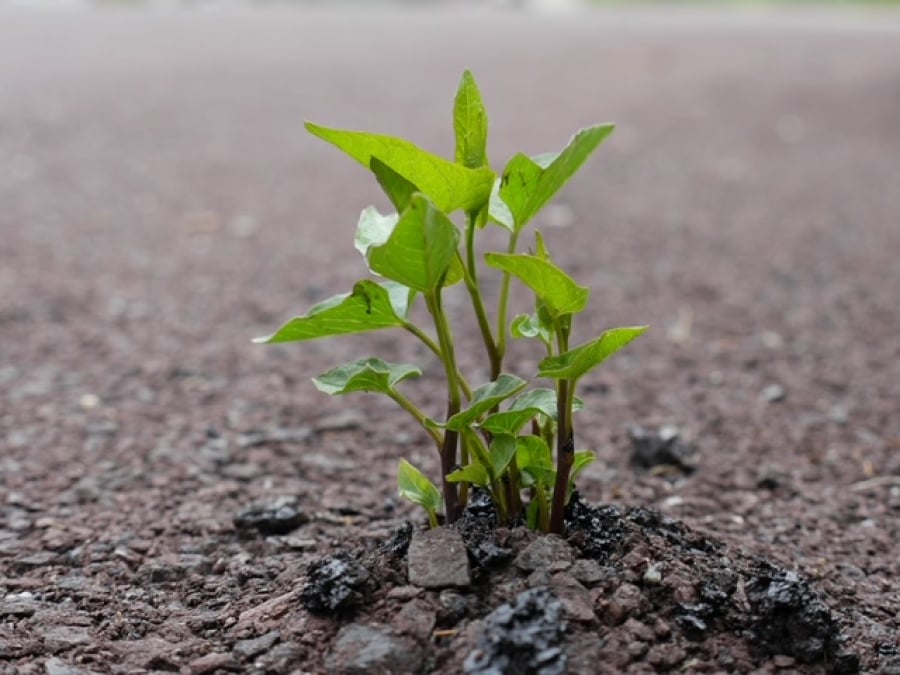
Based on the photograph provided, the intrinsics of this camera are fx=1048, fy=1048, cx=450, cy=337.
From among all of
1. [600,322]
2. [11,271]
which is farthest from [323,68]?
[600,322]

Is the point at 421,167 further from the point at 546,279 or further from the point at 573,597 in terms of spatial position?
the point at 573,597

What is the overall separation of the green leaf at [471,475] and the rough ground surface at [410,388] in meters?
0.09

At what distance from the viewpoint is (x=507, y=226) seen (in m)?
1.31

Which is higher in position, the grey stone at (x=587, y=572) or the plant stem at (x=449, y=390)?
the plant stem at (x=449, y=390)

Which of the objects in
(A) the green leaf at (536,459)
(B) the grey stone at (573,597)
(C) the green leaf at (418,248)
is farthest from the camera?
(A) the green leaf at (536,459)

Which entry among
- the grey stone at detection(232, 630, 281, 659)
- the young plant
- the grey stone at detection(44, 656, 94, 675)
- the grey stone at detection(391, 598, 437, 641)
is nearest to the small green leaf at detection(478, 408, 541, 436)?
the young plant

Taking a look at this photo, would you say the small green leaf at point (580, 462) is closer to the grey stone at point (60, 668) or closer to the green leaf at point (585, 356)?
the green leaf at point (585, 356)

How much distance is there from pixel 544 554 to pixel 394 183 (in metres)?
0.50

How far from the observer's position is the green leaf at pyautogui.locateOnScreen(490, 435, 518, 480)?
1.31 m

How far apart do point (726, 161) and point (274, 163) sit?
2321mm

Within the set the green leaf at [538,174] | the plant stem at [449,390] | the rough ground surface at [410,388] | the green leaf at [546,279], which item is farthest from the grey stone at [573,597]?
the green leaf at [538,174]

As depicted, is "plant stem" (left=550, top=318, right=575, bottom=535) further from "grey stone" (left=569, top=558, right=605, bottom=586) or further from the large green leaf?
the large green leaf

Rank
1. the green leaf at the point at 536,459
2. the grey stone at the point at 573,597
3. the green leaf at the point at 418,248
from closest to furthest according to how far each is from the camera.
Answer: the green leaf at the point at 418,248 → the grey stone at the point at 573,597 → the green leaf at the point at 536,459

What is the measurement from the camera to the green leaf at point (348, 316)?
126 centimetres
